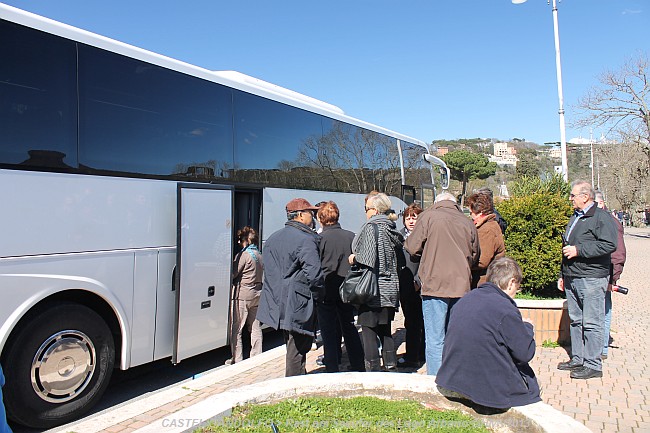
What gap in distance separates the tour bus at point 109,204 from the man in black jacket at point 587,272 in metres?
4.24

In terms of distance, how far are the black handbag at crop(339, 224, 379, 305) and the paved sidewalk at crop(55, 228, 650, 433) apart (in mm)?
1426

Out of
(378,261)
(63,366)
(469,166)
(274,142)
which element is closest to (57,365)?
(63,366)

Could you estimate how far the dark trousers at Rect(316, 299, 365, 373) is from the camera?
214 inches

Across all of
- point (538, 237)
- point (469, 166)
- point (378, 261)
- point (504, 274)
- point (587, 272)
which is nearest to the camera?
point (504, 274)

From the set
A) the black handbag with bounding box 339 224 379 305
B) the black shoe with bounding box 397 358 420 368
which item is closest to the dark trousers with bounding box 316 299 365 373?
the black handbag with bounding box 339 224 379 305

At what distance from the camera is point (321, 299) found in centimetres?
530

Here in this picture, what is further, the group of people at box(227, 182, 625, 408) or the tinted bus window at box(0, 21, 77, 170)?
the group of people at box(227, 182, 625, 408)

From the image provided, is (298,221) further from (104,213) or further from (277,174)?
(277,174)

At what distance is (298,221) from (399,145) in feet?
27.2

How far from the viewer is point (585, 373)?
18.1ft

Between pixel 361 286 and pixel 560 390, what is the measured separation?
2361 millimetres

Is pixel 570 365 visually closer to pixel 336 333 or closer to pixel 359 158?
pixel 336 333

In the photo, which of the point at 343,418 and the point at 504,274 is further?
the point at 504,274

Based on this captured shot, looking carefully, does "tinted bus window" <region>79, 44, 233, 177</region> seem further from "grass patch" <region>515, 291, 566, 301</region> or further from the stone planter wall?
"grass patch" <region>515, 291, 566, 301</region>
